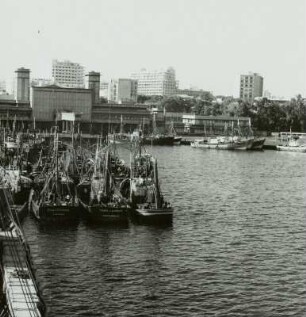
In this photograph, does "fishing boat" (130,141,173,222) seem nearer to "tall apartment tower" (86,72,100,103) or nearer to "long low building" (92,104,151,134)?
"long low building" (92,104,151,134)

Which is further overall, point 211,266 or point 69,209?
point 69,209

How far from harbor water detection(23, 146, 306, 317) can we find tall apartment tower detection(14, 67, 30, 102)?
107 m

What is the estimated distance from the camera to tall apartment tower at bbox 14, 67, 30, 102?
160 meters

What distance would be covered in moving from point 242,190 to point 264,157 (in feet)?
167

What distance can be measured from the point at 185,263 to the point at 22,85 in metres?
130

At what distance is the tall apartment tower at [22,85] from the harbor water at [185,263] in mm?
106867

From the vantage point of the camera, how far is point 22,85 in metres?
161

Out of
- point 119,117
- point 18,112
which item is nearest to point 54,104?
point 18,112

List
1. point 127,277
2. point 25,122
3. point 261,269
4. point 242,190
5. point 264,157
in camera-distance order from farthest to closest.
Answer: point 25,122, point 264,157, point 242,190, point 261,269, point 127,277

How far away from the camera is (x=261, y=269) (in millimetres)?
35250

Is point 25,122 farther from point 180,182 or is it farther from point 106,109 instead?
point 180,182

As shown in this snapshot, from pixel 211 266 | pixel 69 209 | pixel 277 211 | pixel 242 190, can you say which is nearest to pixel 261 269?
pixel 211 266

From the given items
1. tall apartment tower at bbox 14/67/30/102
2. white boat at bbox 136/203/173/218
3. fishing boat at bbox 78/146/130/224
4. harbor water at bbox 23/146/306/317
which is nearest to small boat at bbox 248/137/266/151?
tall apartment tower at bbox 14/67/30/102

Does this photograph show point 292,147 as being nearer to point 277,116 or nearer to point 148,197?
point 277,116
